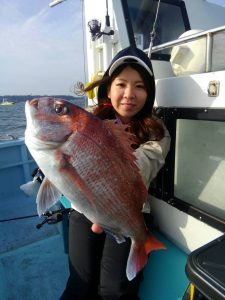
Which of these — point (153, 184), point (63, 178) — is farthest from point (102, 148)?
point (153, 184)

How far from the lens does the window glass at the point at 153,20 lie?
373 cm

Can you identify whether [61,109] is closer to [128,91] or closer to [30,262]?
[128,91]

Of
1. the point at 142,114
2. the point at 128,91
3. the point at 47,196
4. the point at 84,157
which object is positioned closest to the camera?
the point at 84,157

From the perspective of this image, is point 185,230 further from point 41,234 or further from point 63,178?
point 41,234

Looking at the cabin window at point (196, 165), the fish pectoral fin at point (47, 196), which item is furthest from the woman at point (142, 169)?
the fish pectoral fin at point (47, 196)

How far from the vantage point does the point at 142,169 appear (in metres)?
2.04

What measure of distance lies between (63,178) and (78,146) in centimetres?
20

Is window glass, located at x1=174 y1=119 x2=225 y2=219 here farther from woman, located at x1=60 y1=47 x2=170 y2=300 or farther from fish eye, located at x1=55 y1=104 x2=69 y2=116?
fish eye, located at x1=55 y1=104 x2=69 y2=116

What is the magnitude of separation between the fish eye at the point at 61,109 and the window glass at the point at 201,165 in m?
1.12

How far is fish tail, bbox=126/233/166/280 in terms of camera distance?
5.95 feet

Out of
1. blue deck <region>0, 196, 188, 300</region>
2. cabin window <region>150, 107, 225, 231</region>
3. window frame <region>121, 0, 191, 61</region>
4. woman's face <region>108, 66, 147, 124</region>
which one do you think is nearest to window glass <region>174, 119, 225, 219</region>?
cabin window <region>150, 107, 225, 231</region>

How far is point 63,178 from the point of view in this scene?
153 cm

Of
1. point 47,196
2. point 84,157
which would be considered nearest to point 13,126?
point 47,196

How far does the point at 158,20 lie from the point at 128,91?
2315 millimetres
